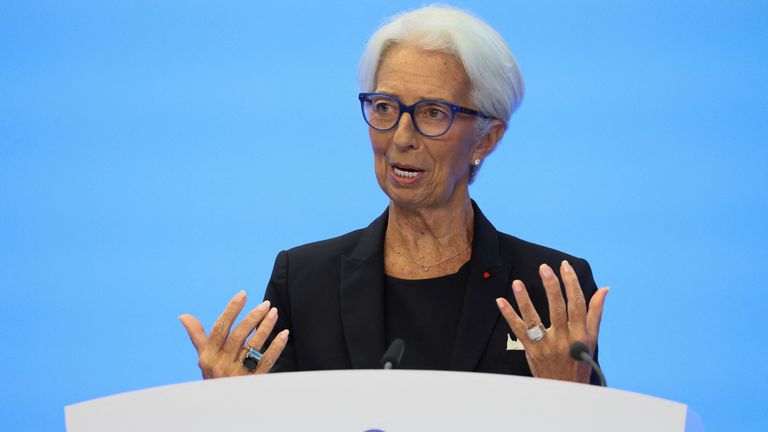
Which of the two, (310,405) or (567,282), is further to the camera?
(567,282)

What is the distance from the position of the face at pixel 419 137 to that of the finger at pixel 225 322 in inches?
21.7

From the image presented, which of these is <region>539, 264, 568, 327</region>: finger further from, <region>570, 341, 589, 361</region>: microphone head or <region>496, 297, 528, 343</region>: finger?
<region>570, 341, 589, 361</region>: microphone head

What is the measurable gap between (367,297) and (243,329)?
0.48 m

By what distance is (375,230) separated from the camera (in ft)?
8.31

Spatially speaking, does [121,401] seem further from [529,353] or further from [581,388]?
[529,353]

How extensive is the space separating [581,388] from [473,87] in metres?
1.02

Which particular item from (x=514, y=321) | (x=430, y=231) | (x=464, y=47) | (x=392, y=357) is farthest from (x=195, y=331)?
(x=464, y=47)

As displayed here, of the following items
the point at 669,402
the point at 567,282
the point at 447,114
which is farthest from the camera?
the point at 447,114

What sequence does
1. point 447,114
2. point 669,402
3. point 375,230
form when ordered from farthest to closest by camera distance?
point 375,230 → point 447,114 → point 669,402

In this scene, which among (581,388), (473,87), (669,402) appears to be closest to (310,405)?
(581,388)

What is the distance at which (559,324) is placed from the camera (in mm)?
1992

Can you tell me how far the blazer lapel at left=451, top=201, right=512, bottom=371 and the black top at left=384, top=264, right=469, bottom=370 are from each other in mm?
48

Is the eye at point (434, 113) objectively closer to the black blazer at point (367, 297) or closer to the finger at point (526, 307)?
the black blazer at point (367, 297)

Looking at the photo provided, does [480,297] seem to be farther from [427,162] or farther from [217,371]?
[217,371]
